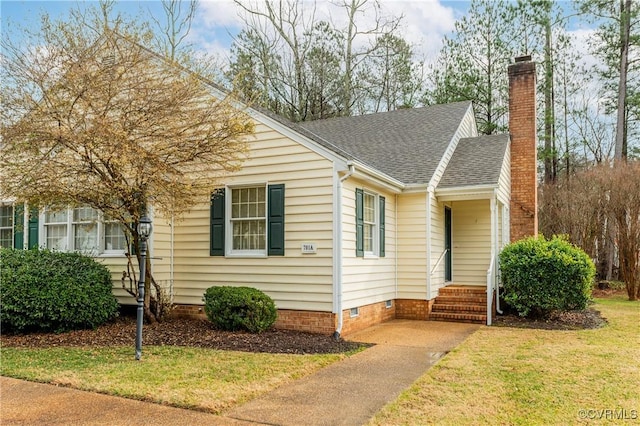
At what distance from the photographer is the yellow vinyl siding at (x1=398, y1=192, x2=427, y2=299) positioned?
10.8 meters

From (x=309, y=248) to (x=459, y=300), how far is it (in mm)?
4235

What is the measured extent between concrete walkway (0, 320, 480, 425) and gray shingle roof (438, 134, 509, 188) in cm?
577

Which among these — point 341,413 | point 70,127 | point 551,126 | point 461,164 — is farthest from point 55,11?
point 551,126

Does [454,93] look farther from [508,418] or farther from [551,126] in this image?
[508,418]

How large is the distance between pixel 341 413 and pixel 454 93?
20741mm

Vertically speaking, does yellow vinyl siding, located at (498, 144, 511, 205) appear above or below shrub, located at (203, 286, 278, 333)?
above

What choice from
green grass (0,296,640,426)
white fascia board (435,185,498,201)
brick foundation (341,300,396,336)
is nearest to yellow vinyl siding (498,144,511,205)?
white fascia board (435,185,498,201)

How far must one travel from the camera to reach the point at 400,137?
13.5m

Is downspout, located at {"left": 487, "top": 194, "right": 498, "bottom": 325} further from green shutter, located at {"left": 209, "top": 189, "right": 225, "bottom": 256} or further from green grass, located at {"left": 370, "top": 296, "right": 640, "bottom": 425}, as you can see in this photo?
green shutter, located at {"left": 209, "top": 189, "right": 225, "bottom": 256}

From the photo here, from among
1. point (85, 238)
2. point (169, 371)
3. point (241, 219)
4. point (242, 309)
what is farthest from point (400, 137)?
point (169, 371)

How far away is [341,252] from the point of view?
843 cm

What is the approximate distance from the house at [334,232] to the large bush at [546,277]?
622 millimetres

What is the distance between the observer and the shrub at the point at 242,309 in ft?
26.9

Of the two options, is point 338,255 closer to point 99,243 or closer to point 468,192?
point 468,192
